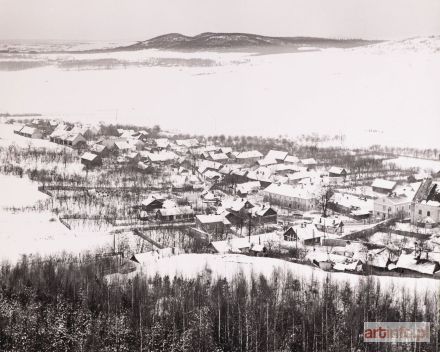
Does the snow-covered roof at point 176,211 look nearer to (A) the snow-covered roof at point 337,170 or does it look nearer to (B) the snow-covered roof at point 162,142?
(A) the snow-covered roof at point 337,170

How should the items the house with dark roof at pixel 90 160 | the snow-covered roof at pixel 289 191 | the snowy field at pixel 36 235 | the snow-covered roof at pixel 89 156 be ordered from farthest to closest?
the snow-covered roof at pixel 89 156 → the house with dark roof at pixel 90 160 → the snow-covered roof at pixel 289 191 → the snowy field at pixel 36 235

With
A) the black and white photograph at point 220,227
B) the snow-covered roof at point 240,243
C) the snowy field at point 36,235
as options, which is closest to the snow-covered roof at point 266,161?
the black and white photograph at point 220,227

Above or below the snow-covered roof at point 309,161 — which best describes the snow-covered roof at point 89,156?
above

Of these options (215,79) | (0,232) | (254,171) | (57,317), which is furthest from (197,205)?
(215,79)

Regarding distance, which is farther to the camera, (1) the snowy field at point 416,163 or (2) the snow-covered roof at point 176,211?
(1) the snowy field at point 416,163

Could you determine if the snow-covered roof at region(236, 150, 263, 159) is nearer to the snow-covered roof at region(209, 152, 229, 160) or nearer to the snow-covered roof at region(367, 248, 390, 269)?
the snow-covered roof at region(209, 152, 229, 160)

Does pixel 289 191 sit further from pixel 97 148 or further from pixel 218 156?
pixel 97 148

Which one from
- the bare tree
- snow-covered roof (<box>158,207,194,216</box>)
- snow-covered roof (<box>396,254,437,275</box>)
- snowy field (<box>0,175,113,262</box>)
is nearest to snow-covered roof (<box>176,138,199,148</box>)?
the bare tree
